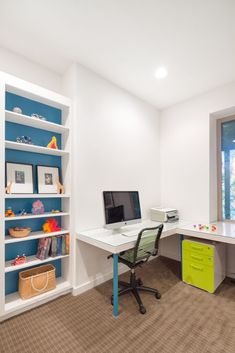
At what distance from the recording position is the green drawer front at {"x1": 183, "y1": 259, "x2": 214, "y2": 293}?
7.49 ft

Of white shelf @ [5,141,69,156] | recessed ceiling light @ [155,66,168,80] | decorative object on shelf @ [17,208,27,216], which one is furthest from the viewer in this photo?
recessed ceiling light @ [155,66,168,80]

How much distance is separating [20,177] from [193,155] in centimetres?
262

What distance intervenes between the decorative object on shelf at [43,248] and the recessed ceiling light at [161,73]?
2.56 metres

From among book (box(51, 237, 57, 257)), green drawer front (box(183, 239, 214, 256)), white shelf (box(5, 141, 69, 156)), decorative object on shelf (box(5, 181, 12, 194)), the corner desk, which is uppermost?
white shelf (box(5, 141, 69, 156))

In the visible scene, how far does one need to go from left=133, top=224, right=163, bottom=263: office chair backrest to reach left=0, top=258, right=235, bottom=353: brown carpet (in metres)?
0.53

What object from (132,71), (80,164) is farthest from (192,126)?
(80,164)

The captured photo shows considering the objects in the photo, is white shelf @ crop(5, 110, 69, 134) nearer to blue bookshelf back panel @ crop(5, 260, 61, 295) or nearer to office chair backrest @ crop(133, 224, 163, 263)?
office chair backrest @ crop(133, 224, 163, 263)

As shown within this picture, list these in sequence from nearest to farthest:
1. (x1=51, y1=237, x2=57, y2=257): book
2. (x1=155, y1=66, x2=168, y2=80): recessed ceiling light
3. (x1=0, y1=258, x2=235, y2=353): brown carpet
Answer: (x1=0, y1=258, x2=235, y2=353): brown carpet, (x1=51, y1=237, x2=57, y2=257): book, (x1=155, y1=66, x2=168, y2=80): recessed ceiling light

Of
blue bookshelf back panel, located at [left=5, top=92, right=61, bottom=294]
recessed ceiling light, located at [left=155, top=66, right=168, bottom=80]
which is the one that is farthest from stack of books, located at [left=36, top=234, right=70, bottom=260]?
recessed ceiling light, located at [left=155, top=66, right=168, bottom=80]

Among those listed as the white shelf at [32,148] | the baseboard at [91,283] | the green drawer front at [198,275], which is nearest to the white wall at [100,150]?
the baseboard at [91,283]

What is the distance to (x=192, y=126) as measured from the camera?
313 cm

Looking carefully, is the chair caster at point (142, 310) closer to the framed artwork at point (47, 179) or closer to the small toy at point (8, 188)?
the framed artwork at point (47, 179)

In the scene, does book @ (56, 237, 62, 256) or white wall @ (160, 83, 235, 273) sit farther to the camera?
white wall @ (160, 83, 235, 273)

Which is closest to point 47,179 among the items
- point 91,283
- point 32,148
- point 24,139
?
point 32,148
